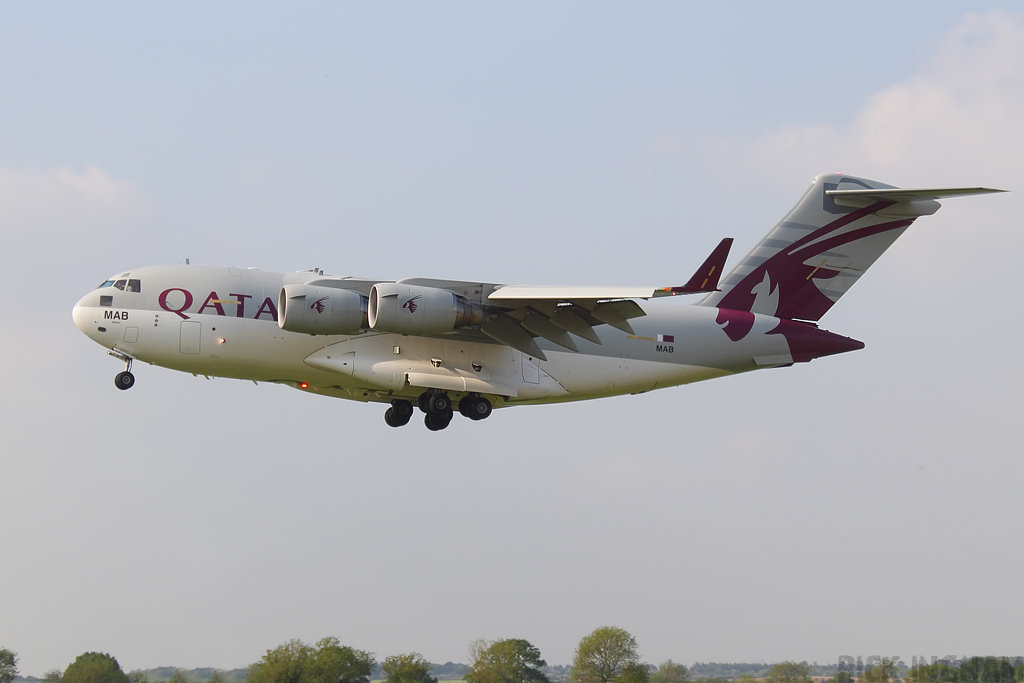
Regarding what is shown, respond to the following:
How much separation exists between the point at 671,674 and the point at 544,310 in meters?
6.28

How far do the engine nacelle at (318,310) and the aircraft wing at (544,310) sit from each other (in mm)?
873

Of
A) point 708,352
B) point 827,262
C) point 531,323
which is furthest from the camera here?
point 827,262

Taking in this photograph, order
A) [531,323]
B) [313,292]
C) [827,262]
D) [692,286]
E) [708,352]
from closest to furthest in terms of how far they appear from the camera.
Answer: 1. [692,286]
2. [313,292]
3. [531,323]
4. [708,352]
5. [827,262]

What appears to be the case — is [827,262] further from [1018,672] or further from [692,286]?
[1018,672]

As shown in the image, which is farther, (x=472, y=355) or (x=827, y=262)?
(x=827, y=262)

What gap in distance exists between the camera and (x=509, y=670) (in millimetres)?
17000

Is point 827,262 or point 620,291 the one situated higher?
point 827,262

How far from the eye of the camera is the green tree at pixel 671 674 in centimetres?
1706

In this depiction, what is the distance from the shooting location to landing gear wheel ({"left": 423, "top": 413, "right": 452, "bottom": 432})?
639 inches

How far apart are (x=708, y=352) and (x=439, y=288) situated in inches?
185

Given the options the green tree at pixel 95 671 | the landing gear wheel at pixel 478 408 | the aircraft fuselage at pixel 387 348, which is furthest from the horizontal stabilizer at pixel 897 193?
the green tree at pixel 95 671

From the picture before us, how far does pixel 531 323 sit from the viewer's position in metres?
15.6

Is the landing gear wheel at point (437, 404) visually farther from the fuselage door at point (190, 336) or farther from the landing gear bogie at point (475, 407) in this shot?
the fuselage door at point (190, 336)

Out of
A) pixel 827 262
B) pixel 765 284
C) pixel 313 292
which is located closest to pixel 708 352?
pixel 765 284
